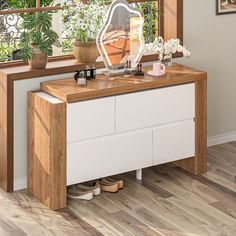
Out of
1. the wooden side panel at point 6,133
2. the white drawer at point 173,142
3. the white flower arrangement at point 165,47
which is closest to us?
the wooden side panel at point 6,133

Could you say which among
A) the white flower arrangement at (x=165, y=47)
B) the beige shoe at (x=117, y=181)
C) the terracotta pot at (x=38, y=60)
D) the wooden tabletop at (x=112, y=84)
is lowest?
the beige shoe at (x=117, y=181)

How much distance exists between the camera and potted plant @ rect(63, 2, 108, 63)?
16.4 ft

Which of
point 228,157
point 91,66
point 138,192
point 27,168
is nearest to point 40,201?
point 27,168

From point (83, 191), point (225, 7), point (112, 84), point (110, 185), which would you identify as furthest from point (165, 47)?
point (83, 191)

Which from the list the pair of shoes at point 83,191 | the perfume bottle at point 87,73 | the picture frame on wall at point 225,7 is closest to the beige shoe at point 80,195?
the pair of shoes at point 83,191

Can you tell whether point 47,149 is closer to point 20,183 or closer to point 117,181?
point 20,183

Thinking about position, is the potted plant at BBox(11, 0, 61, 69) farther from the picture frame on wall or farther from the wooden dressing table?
the picture frame on wall

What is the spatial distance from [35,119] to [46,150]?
25cm

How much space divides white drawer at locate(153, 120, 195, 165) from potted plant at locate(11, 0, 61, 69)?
909 millimetres

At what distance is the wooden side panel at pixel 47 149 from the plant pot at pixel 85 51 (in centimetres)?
49

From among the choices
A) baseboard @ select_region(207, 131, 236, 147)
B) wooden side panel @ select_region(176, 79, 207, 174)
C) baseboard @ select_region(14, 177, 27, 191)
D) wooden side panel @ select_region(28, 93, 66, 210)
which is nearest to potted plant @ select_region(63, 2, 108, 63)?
wooden side panel @ select_region(28, 93, 66, 210)

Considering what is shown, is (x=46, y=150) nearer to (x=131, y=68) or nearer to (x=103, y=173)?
(x=103, y=173)

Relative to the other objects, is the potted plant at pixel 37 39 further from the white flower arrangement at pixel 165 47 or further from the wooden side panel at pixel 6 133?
the white flower arrangement at pixel 165 47

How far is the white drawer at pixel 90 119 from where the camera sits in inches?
183
